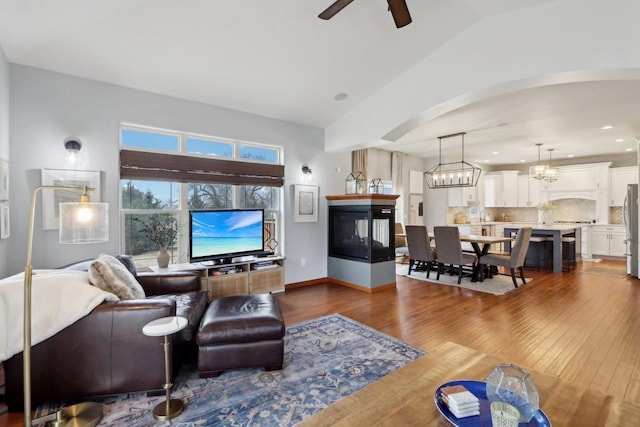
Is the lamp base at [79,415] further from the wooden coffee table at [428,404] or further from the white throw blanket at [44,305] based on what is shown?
the wooden coffee table at [428,404]

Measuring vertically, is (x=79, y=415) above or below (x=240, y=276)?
below

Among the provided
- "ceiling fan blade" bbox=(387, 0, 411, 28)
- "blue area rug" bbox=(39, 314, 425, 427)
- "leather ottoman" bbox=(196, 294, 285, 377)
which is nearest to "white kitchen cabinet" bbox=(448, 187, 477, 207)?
"blue area rug" bbox=(39, 314, 425, 427)

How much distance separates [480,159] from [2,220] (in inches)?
389

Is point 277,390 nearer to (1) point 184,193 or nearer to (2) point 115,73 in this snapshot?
(1) point 184,193

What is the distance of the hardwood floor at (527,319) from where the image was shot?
272cm

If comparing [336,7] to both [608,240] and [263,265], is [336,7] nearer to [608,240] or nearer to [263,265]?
[263,265]

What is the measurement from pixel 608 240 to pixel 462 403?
9736mm

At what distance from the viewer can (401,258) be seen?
8.14 m

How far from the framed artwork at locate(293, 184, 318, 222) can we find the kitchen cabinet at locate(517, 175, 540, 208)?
731cm

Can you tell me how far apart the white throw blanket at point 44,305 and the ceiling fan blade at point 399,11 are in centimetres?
304

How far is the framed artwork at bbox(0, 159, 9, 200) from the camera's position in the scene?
274 cm

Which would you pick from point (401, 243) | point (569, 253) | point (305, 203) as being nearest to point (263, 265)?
point (305, 203)

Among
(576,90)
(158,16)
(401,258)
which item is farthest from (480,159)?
(158,16)

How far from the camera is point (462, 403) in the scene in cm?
121
